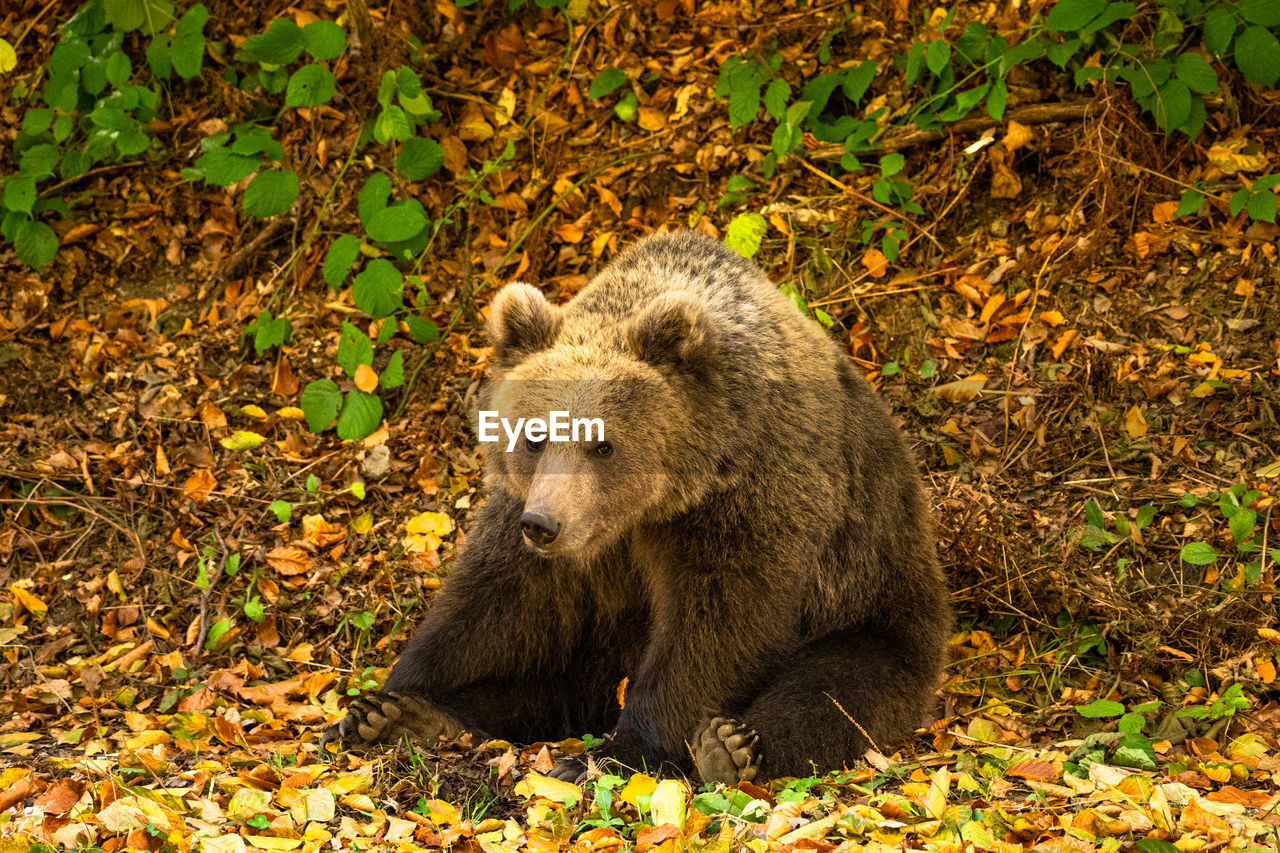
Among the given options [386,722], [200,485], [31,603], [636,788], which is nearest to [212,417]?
[200,485]

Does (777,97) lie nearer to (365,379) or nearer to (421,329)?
(421,329)

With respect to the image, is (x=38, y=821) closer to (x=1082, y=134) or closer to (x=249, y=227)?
(x=249, y=227)

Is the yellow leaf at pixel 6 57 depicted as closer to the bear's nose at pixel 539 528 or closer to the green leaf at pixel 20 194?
the green leaf at pixel 20 194

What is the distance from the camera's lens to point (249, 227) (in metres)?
8.16

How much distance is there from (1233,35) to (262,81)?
20.1 feet

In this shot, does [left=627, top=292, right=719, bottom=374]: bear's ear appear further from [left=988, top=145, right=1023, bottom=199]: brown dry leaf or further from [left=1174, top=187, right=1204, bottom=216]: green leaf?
[left=1174, top=187, right=1204, bottom=216]: green leaf

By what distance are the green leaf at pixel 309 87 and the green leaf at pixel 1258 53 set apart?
5.30m

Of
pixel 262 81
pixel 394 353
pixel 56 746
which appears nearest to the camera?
pixel 56 746

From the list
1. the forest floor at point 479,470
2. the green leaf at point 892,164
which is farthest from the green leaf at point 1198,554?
the green leaf at point 892,164

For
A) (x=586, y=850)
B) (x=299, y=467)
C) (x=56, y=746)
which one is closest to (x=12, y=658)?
(x=56, y=746)

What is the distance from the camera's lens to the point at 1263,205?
21.9 feet

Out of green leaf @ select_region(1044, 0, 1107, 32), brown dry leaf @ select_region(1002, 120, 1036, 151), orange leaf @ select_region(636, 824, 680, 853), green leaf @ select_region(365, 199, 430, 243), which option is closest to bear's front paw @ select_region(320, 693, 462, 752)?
orange leaf @ select_region(636, 824, 680, 853)

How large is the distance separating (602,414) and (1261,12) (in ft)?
15.5

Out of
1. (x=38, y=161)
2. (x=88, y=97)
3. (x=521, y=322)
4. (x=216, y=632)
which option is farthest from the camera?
(x=88, y=97)
